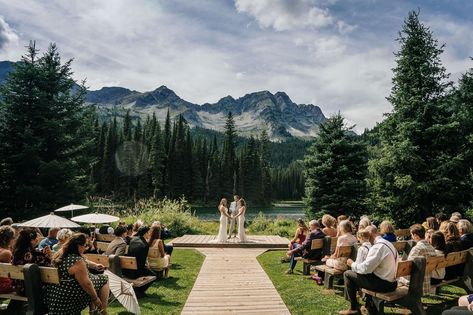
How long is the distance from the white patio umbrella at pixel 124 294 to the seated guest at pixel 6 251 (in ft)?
5.09

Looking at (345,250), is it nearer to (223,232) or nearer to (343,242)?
(343,242)

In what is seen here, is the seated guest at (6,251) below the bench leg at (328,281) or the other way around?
the other way around

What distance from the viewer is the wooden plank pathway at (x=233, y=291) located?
22.1 feet

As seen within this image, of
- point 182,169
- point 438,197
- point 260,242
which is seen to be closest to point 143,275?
point 260,242

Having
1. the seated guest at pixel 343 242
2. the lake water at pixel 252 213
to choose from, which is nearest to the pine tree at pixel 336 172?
the seated guest at pixel 343 242

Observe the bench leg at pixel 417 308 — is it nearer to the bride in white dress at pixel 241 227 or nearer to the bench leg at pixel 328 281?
the bench leg at pixel 328 281

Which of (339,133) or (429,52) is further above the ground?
(429,52)

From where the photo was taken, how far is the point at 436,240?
6.81 m

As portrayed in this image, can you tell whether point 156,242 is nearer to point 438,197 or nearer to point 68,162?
point 68,162

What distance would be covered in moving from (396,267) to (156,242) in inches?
216

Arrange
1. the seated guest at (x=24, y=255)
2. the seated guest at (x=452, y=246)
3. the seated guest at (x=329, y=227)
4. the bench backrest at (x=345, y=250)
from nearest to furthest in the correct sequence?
the seated guest at (x=24, y=255) → the seated guest at (x=452, y=246) → the bench backrest at (x=345, y=250) → the seated guest at (x=329, y=227)

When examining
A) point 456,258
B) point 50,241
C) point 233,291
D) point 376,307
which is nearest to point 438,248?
point 456,258

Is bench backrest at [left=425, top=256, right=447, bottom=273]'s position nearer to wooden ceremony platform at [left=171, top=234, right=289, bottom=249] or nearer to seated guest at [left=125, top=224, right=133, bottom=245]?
seated guest at [left=125, top=224, right=133, bottom=245]

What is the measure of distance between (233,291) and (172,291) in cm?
138
